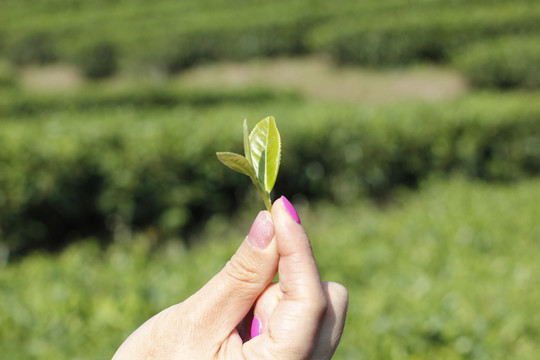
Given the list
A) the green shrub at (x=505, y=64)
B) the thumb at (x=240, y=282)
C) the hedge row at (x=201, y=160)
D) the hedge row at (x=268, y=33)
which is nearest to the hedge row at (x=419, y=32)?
the hedge row at (x=268, y=33)

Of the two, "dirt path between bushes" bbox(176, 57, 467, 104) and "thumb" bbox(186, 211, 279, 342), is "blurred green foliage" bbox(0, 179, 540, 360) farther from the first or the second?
"dirt path between bushes" bbox(176, 57, 467, 104)

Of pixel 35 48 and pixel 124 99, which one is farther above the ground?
pixel 35 48

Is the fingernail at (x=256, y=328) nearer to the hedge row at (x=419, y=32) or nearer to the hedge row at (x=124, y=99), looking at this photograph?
the hedge row at (x=124, y=99)

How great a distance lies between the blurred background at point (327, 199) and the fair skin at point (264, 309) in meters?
1.65

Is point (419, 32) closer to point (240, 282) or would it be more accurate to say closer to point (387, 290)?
point (387, 290)

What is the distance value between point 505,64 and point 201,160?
1010cm

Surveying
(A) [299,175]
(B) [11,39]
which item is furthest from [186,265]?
(B) [11,39]

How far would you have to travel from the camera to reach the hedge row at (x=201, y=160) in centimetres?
519

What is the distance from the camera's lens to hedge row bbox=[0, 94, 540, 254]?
5.19m

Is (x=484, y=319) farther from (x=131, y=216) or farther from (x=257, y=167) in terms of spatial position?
(x=131, y=216)

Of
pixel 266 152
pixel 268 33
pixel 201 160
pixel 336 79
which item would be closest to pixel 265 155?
pixel 266 152

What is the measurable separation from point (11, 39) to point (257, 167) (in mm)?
18861

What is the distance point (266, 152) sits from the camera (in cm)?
89

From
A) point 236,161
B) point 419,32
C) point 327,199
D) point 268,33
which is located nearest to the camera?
point 236,161
